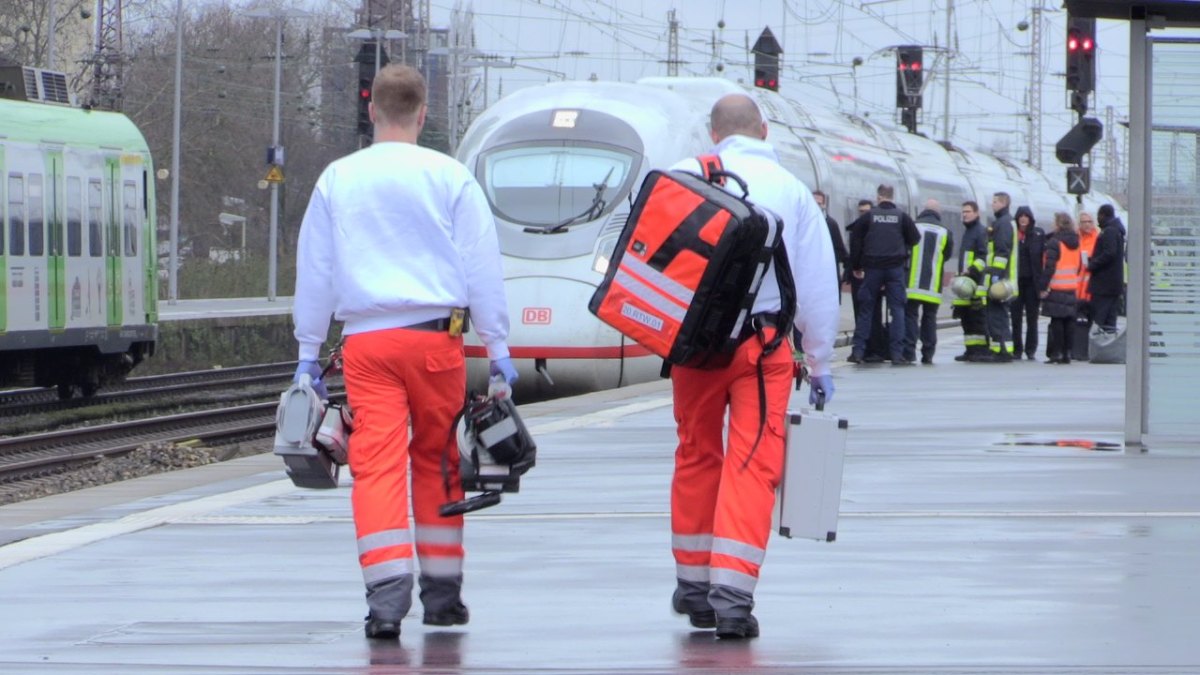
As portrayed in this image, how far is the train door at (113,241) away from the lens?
2395cm

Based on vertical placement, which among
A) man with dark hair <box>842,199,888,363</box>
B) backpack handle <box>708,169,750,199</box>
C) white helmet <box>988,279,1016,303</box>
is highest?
backpack handle <box>708,169,750,199</box>

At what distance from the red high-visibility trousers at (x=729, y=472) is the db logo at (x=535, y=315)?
1211 cm

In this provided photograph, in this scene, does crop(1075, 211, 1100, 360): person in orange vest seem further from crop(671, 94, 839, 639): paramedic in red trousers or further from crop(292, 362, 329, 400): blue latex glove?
crop(292, 362, 329, 400): blue latex glove

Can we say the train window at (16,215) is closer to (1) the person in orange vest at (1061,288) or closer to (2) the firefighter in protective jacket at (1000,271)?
(2) the firefighter in protective jacket at (1000,271)

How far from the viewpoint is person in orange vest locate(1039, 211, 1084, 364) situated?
22234 mm

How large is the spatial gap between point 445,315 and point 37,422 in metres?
16.6

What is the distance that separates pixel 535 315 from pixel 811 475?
12.3m

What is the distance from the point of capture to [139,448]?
18672mm

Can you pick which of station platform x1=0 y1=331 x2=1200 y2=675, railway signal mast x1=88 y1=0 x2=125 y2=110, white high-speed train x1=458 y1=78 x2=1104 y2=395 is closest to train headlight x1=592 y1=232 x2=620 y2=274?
white high-speed train x1=458 y1=78 x2=1104 y2=395

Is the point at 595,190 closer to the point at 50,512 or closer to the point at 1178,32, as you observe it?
the point at 1178,32

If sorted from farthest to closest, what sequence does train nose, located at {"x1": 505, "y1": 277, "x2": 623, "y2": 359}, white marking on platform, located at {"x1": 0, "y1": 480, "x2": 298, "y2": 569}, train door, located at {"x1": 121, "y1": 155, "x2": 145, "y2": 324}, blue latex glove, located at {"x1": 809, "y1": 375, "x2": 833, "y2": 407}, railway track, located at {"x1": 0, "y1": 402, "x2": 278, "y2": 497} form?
1. train door, located at {"x1": 121, "y1": 155, "x2": 145, "y2": 324}
2. train nose, located at {"x1": 505, "y1": 277, "x2": 623, "y2": 359}
3. railway track, located at {"x1": 0, "y1": 402, "x2": 278, "y2": 497}
4. white marking on platform, located at {"x1": 0, "y1": 480, "x2": 298, "y2": 569}
5. blue latex glove, located at {"x1": 809, "y1": 375, "x2": 833, "y2": 407}

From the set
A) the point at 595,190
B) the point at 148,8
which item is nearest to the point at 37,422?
the point at 595,190

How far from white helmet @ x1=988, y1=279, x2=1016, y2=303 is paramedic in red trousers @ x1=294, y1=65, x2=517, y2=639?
16106 millimetres

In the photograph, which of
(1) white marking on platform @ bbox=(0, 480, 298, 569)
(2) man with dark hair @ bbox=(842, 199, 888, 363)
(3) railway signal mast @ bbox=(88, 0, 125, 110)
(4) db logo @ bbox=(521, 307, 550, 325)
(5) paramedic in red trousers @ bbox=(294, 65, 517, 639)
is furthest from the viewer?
(3) railway signal mast @ bbox=(88, 0, 125, 110)
